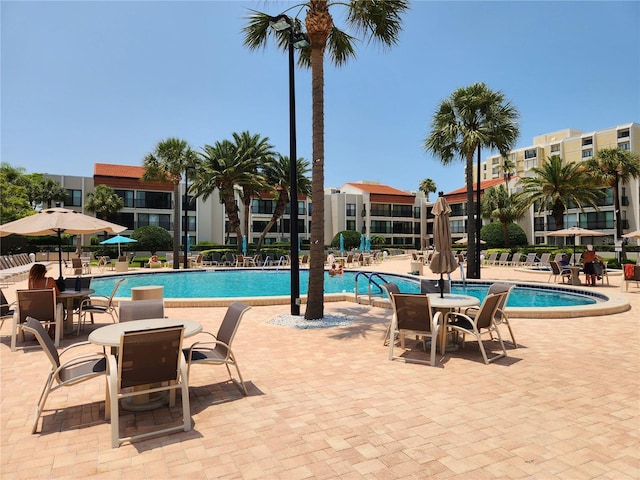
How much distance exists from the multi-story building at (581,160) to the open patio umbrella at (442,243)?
1684cm

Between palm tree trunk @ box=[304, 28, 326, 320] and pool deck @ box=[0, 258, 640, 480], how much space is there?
8.56 ft

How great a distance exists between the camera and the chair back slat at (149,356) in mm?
3400

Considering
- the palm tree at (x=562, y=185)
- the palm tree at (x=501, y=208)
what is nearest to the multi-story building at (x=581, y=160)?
the palm tree at (x=562, y=185)

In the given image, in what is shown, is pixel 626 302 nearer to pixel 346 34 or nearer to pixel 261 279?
pixel 346 34

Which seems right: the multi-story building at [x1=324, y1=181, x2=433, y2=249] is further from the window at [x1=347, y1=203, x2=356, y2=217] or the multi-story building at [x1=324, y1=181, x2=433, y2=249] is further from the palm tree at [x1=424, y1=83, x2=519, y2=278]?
the palm tree at [x1=424, y1=83, x2=519, y2=278]

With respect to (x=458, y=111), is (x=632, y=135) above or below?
above

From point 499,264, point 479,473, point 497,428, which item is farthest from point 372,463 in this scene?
point 499,264

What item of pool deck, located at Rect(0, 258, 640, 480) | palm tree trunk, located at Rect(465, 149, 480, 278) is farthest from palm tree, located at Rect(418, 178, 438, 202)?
pool deck, located at Rect(0, 258, 640, 480)

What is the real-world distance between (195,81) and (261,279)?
1042 centimetres

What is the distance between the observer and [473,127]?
18.5 meters

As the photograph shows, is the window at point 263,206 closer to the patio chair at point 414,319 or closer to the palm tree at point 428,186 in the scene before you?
the palm tree at point 428,186

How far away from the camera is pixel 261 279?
2092 cm

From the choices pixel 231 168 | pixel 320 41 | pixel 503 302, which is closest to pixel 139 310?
pixel 503 302

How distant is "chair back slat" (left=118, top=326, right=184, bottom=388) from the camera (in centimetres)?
340
